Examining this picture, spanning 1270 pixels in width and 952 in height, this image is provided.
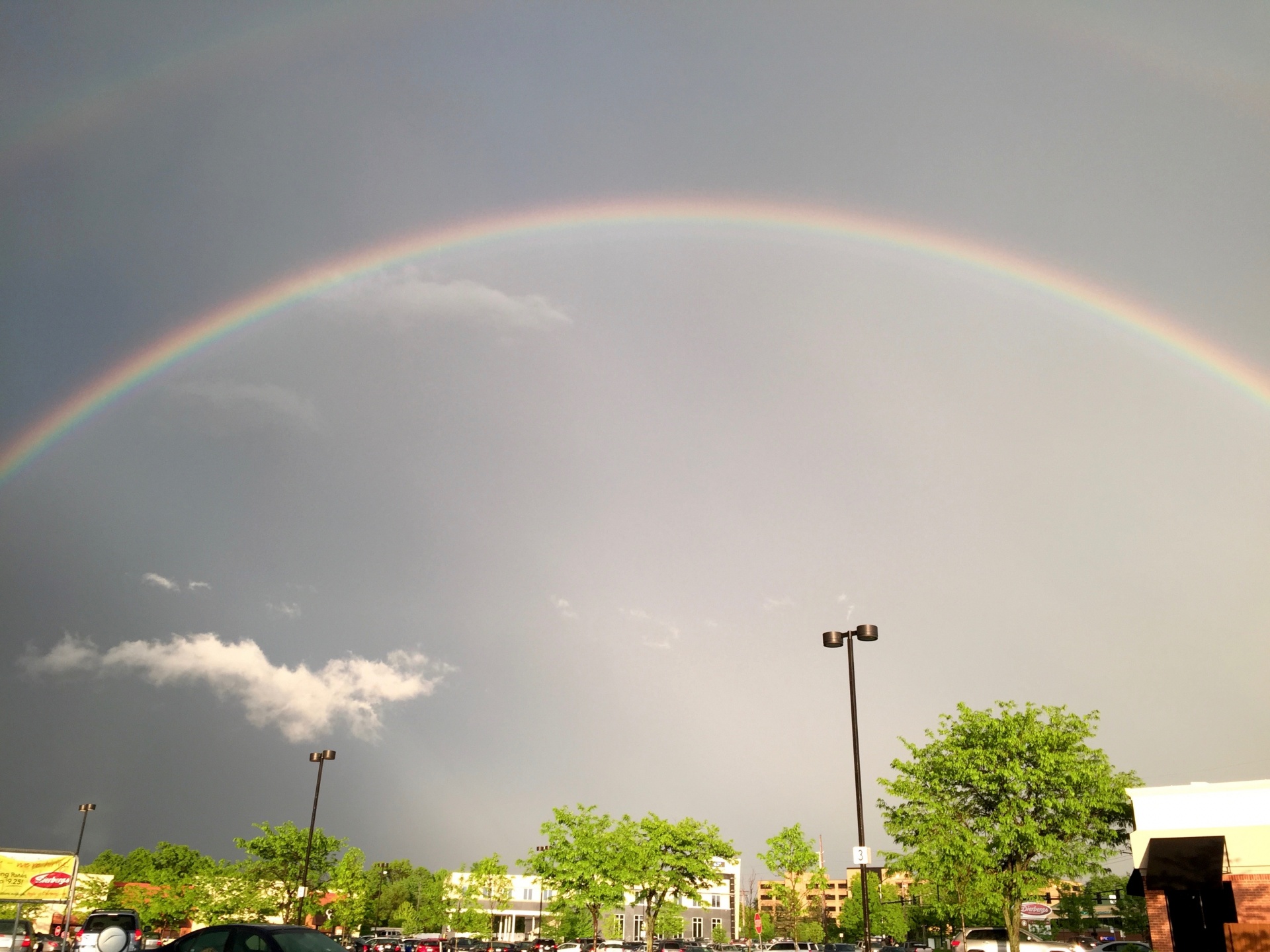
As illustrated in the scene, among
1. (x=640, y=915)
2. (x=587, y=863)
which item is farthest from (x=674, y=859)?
(x=640, y=915)

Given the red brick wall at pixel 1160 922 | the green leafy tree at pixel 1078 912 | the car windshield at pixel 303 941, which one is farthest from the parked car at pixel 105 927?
the green leafy tree at pixel 1078 912

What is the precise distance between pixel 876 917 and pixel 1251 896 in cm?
9418

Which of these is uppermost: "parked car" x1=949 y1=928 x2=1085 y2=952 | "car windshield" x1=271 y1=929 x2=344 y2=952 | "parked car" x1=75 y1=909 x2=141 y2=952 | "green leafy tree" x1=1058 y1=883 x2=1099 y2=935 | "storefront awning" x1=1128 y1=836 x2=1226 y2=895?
"storefront awning" x1=1128 y1=836 x2=1226 y2=895

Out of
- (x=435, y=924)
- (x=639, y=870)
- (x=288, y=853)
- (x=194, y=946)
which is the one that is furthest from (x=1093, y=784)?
(x=435, y=924)

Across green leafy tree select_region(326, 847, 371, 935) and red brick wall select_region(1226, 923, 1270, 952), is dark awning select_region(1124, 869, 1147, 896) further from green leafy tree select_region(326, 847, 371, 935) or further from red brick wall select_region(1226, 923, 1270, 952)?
green leafy tree select_region(326, 847, 371, 935)

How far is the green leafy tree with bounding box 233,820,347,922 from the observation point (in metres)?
50.8

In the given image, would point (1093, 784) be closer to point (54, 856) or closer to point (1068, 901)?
point (54, 856)

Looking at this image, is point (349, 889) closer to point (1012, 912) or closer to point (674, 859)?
point (674, 859)

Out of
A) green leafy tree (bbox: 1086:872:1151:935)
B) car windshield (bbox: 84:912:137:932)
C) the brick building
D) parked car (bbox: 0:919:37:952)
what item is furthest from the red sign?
green leafy tree (bbox: 1086:872:1151:935)

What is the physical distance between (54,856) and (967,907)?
29524 millimetres

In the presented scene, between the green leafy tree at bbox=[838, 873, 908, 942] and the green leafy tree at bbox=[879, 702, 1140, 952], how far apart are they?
7577 centimetres

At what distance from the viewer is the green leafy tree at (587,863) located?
50.9m

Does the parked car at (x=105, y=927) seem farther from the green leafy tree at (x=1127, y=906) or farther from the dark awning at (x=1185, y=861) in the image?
the green leafy tree at (x=1127, y=906)

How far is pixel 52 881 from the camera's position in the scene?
61.5ft
